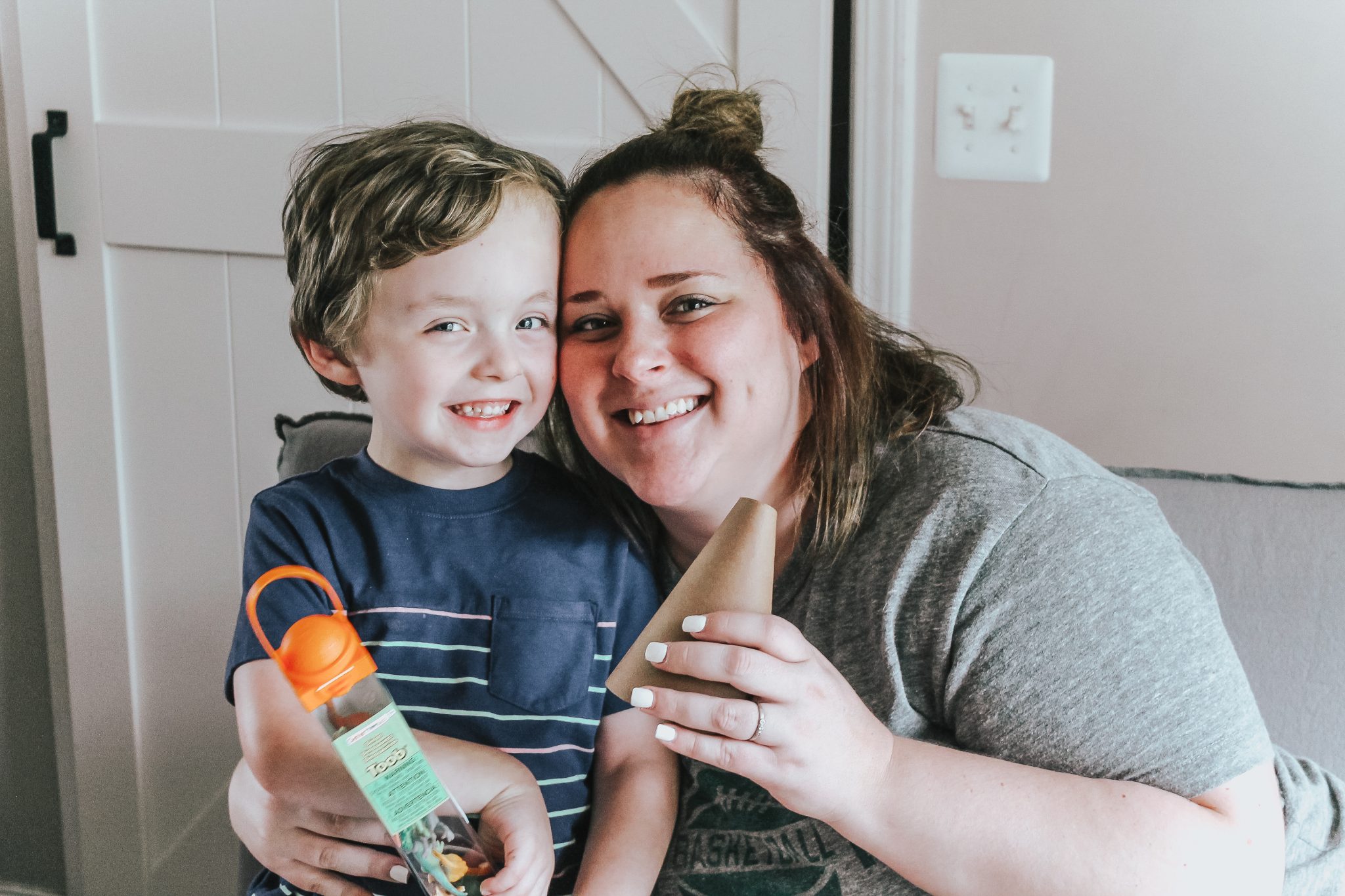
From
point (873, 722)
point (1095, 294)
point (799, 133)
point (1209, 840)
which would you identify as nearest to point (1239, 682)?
point (1209, 840)

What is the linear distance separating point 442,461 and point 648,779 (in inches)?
13.4

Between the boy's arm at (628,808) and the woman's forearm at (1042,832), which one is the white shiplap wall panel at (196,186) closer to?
the boy's arm at (628,808)

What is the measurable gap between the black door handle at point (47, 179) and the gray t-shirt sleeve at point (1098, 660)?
1.59m

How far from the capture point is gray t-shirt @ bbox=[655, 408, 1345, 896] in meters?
0.89

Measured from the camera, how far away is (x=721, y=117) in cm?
112

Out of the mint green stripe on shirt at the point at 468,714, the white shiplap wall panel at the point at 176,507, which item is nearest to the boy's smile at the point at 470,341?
the mint green stripe on shirt at the point at 468,714

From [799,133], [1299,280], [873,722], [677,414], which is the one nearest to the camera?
[873,722]

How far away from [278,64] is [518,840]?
134 centimetres

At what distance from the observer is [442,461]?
1.07 m

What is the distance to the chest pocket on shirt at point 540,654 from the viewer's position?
1.03m

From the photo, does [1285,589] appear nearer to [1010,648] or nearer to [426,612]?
[1010,648]

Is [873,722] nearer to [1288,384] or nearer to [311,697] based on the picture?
[311,697]

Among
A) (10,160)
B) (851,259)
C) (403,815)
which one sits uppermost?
(10,160)

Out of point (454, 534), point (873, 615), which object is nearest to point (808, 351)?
point (873, 615)
